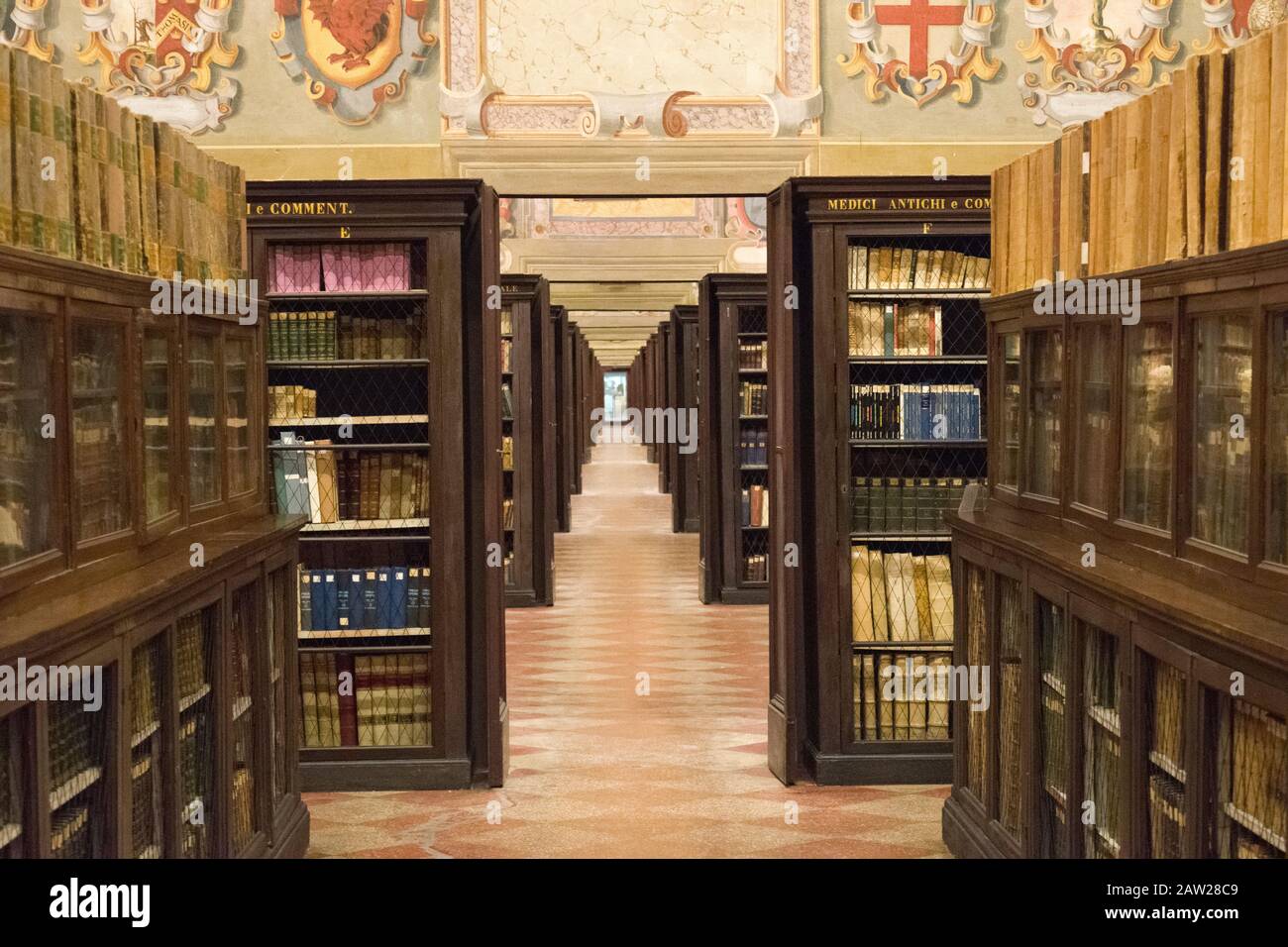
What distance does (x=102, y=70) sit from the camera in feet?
22.7

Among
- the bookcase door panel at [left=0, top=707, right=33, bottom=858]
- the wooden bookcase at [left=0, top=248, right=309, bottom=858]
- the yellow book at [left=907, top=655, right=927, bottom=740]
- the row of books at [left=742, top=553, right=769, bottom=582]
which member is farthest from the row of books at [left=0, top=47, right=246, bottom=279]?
the row of books at [left=742, top=553, right=769, bottom=582]

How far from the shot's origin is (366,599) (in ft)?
22.5

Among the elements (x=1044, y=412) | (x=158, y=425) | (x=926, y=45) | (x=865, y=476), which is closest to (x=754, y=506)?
(x=865, y=476)

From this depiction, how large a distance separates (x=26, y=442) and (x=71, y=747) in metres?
0.69

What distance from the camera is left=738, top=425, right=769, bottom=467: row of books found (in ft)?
40.8

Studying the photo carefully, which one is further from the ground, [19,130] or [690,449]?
[19,130]

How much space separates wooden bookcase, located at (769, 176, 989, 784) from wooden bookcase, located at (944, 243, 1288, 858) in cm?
126

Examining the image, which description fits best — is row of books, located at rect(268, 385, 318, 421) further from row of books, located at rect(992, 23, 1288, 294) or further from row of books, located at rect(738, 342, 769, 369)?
row of books, located at rect(738, 342, 769, 369)

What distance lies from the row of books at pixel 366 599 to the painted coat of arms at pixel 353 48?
2098 mm

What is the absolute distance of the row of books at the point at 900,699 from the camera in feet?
22.8

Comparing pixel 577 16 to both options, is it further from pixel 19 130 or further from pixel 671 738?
pixel 19 130

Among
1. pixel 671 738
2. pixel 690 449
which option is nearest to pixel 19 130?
pixel 671 738

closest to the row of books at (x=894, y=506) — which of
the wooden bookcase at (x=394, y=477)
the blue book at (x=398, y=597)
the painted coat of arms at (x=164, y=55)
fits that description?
the wooden bookcase at (x=394, y=477)

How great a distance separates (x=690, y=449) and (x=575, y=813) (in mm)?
11063
